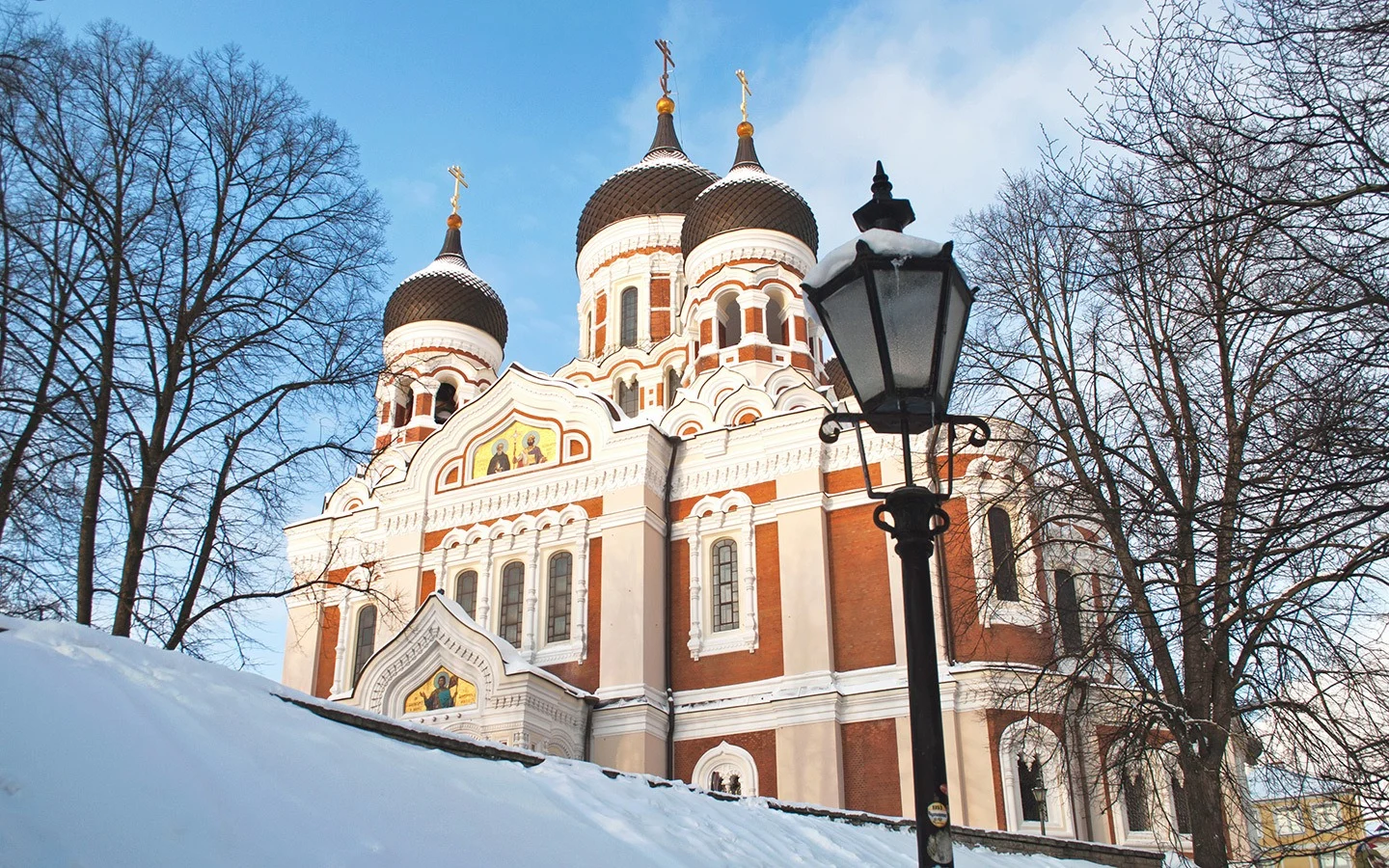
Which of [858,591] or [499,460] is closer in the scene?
[858,591]

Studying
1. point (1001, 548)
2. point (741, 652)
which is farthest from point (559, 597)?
point (1001, 548)

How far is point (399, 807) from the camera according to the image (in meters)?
3.89

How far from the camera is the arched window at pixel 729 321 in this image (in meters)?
23.9

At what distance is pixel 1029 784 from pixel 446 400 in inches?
643

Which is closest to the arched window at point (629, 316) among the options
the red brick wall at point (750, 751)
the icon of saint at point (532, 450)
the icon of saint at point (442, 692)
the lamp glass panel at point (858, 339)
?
the icon of saint at point (532, 450)

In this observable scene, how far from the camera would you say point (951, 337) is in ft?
12.5

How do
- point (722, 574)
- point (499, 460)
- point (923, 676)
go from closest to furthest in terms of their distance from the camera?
point (923, 676), point (722, 574), point (499, 460)

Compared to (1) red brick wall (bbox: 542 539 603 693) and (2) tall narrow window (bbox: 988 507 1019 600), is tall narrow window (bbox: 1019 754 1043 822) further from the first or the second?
(1) red brick wall (bbox: 542 539 603 693)

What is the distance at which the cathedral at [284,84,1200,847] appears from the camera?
1631cm

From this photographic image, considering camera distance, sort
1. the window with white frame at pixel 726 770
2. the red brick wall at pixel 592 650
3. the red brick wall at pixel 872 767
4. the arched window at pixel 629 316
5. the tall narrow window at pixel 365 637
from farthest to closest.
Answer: the arched window at pixel 629 316, the tall narrow window at pixel 365 637, the red brick wall at pixel 592 650, the window with white frame at pixel 726 770, the red brick wall at pixel 872 767

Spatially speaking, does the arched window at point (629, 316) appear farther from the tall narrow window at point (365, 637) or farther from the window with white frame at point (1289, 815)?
the window with white frame at point (1289, 815)

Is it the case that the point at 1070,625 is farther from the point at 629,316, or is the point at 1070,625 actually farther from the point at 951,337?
the point at 629,316

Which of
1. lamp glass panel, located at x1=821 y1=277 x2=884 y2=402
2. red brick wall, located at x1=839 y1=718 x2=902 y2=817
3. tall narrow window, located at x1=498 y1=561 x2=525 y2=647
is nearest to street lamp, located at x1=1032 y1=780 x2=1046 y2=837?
red brick wall, located at x1=839 y1=718 x2=902 y2=817

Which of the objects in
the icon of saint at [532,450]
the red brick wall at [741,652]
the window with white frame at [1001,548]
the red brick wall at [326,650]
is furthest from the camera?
the red brick wall at [326,650]
